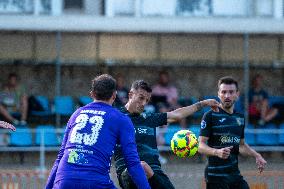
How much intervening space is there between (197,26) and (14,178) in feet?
22.9

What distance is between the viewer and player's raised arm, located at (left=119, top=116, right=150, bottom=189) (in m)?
8.12

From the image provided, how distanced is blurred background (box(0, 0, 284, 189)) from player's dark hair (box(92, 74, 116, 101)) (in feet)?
31.3

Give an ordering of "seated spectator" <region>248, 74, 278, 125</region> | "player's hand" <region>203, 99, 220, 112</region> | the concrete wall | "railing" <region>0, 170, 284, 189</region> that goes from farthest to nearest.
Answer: the concrete wall, "seated spectator" <region>248, 74, 278, 125</region>, "railing" <region>0, 170, 284, 189</region>, "player's hand" <region>203, 99, 220, 112</region>

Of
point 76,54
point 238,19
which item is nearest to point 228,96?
point 238,19

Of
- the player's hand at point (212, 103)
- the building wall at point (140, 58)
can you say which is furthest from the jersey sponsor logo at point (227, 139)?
the building wall at point (140, 58)

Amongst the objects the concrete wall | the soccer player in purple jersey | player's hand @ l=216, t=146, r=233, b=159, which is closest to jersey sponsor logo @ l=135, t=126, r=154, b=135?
player's hand @ l=216, t=146, r=233, b=159

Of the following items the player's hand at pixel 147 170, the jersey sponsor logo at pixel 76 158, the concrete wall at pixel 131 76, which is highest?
the jersey sponsor logo at pixel 76 158

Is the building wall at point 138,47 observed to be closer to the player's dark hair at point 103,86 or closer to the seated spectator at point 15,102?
the seated spectator at point 15,102

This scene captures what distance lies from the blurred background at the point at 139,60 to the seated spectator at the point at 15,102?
0.02m

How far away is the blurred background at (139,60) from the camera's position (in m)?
19.0

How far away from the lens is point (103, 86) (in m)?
8.16

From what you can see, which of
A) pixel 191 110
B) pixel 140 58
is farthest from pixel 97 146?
pixel 140 58

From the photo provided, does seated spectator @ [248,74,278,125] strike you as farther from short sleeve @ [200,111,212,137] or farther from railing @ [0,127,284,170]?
short sleeve @ [200,111,212,137]

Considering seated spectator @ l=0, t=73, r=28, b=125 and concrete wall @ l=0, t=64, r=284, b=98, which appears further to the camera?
concrete wall @ l=0, t=64, r=284, b=98
